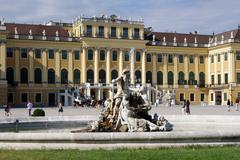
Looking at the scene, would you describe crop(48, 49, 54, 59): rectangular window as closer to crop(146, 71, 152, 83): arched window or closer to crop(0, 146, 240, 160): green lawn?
crop(146, 71, 152, 83): arched window

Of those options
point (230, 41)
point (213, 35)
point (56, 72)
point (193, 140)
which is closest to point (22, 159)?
point (193, 140)

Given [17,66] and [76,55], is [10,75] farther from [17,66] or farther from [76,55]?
[76,55]

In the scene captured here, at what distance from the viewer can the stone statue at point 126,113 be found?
56.9ft

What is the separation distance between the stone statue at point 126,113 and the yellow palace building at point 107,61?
49.9 meters

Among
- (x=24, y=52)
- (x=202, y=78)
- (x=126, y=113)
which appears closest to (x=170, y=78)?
(x=202, y=78)

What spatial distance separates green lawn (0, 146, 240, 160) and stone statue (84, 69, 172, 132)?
425cm

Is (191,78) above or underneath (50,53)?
underneath

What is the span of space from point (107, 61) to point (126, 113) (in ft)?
196

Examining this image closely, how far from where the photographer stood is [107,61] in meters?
77.1

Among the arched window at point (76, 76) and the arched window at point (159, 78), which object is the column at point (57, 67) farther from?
the arched window at point (159, 78)

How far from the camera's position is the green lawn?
38.5ft

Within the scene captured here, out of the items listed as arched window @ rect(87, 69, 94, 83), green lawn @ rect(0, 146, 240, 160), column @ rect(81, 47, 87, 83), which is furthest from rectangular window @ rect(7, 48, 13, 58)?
green lawn @ rect(0, 146, 240, 160)

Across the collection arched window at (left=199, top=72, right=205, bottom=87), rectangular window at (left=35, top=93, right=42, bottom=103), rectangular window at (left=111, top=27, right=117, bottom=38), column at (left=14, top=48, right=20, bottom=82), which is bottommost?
rectangular window at (left=35, top=93, right=42, bottom=103)

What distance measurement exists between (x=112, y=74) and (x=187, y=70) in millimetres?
12434
